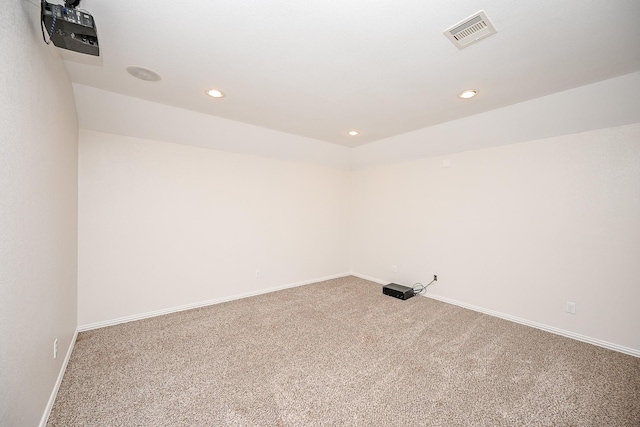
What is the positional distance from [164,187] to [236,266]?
1455mm

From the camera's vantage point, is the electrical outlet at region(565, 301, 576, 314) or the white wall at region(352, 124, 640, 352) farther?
the electrical outlet at region(565, 301, 576, 314)

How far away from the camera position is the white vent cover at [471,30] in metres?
1.61

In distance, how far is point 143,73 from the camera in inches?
89.7

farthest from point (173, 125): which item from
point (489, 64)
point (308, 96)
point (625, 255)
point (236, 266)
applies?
point (625, 255)

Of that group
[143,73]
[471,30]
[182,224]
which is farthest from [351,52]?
[182,224]

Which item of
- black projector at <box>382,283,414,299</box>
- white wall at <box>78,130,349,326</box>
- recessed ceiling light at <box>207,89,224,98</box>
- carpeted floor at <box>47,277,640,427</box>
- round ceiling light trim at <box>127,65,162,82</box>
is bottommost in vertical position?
carpeted floor at <box>47,277,640,427</box>

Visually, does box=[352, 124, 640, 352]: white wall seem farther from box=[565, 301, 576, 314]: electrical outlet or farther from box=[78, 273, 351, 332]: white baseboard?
box=[78, 273, 351, 332]: white baseboard

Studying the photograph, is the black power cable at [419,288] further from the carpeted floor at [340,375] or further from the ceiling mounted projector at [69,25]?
the ceiling mounted projector at [69,25]

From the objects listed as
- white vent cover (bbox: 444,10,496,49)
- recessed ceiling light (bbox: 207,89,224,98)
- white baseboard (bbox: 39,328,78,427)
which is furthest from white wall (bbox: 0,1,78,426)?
white vent cover (bbox: 444,10,496,49)

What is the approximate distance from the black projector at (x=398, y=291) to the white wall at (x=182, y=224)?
1368 millimetres

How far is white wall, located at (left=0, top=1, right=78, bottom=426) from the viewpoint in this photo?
1116 millimetres

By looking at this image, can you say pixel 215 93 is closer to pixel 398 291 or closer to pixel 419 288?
pixel 398 291

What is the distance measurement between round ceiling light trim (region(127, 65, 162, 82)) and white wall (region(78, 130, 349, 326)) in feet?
3.29

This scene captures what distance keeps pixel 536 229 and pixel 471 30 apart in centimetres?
243
